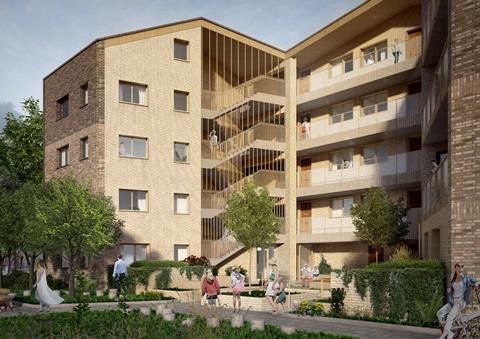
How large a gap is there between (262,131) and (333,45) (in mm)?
7358

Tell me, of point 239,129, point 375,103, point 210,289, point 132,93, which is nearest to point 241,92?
point 239,129

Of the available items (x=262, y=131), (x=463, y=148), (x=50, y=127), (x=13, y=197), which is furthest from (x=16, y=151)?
(x=463, y=148)

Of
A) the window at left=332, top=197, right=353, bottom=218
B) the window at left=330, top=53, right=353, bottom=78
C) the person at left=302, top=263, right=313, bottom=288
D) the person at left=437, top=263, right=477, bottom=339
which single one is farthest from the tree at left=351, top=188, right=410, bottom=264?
the person at left=437, top=263, right=477, bottom=339

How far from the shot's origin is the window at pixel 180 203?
3697cm

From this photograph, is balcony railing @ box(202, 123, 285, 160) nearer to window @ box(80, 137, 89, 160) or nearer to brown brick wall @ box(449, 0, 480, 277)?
window @ box(80, 137, 89, 160)

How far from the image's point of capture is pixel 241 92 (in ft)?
132

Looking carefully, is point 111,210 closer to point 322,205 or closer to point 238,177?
point 238,177

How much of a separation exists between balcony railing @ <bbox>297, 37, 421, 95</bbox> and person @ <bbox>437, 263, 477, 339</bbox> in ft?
67.0

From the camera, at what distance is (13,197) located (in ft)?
108

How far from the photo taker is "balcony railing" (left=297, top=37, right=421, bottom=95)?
107 feet

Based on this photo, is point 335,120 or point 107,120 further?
point 335,120

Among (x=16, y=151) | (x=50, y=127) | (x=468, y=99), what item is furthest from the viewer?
(x=16, y=151)

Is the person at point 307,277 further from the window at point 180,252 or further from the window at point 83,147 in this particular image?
the window at point 83,147

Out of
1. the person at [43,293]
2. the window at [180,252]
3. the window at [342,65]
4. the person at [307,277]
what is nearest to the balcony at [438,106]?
the window at [342,65]
